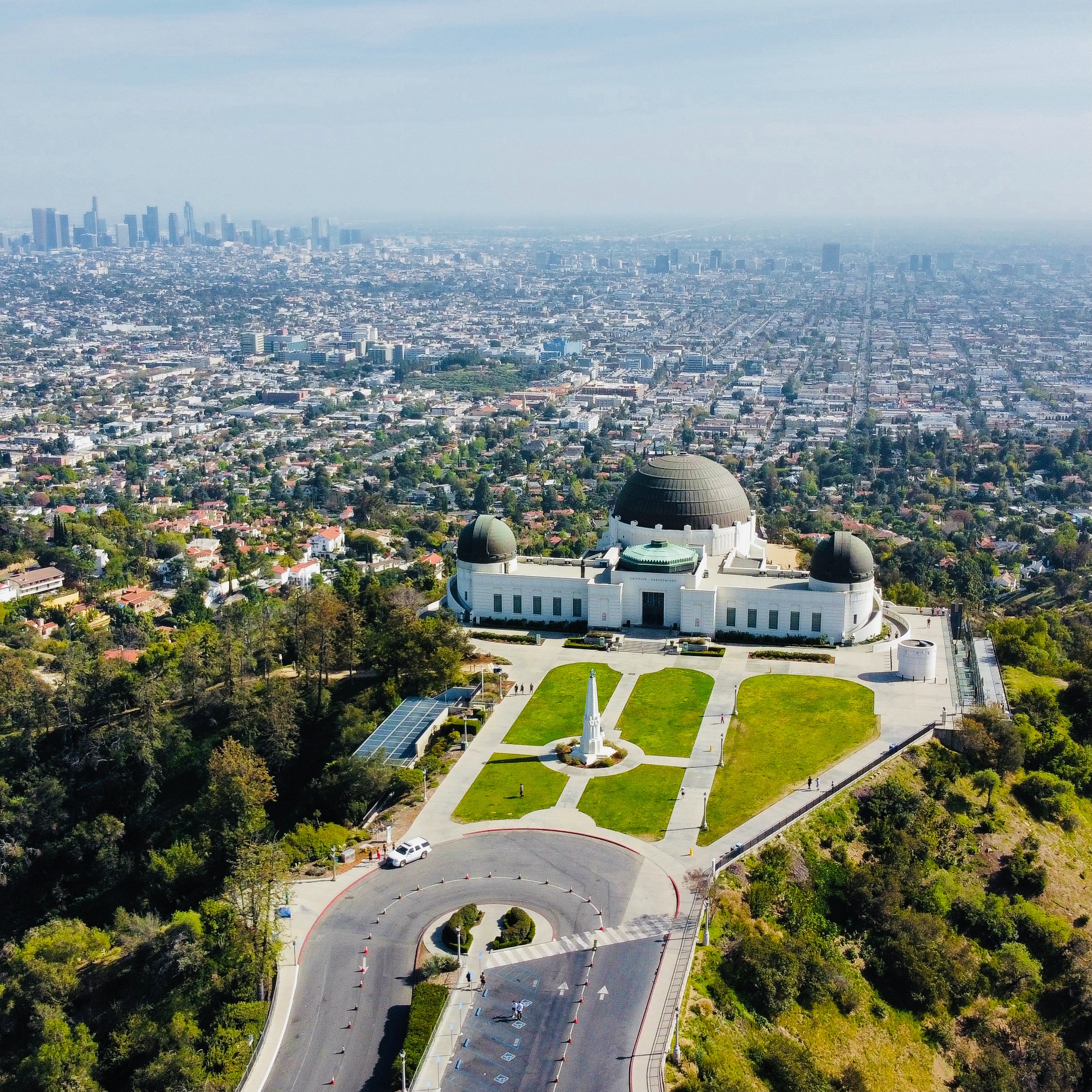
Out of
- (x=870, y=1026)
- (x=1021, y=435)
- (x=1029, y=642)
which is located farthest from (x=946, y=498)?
(x=870, y=1026)

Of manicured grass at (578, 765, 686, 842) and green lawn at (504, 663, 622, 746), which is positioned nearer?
manicured grass at (578, 765, 686, 842)

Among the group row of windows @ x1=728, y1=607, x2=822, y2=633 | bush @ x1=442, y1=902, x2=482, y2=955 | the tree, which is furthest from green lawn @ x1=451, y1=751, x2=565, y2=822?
row of windows @ x1=728, y1=607, x2=822, y2=633

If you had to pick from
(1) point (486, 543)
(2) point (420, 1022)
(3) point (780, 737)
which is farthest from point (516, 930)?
(1) point (486, 543)

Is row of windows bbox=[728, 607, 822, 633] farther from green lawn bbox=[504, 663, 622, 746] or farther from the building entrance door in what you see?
green lawn bbox=[504, 663, 622, 746]

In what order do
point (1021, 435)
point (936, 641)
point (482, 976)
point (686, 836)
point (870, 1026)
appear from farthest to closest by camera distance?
point (1021, 435) → point (936, 641) → point (686, 836) → point (870, 1026) → point (482, 976)

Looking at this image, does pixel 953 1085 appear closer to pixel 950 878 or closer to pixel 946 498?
pixel 950 878

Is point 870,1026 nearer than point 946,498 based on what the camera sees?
Yes
